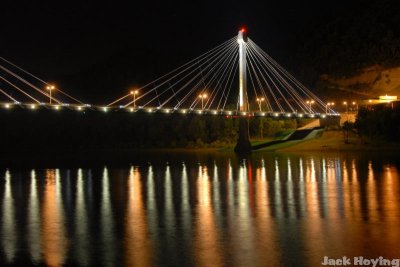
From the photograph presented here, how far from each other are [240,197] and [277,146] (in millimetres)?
27110

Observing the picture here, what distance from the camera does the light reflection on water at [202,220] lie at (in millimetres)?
9203

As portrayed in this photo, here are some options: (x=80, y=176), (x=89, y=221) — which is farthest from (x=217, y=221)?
(x=80, y=176)

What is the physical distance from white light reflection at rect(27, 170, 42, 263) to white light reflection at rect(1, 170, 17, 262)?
0.27 m

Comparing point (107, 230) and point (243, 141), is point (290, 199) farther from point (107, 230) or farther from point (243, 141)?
point (243, 141)

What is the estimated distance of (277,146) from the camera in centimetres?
4253

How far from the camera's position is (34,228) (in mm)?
11562

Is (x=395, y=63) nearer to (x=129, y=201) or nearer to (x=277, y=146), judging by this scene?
(x=277, y=146)

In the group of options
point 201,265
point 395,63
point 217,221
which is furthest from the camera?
point 395,63

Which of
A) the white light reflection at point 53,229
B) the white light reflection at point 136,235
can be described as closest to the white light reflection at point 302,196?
the white light reflection at point 136,235

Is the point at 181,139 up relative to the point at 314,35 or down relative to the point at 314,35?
down

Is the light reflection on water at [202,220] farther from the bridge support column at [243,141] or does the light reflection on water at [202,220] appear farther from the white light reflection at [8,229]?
the bridge support column at [243,141]

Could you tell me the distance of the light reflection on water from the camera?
9203mm

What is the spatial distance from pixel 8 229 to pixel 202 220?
3.54 metres

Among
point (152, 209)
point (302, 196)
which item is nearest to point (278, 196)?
point (302, 196)
